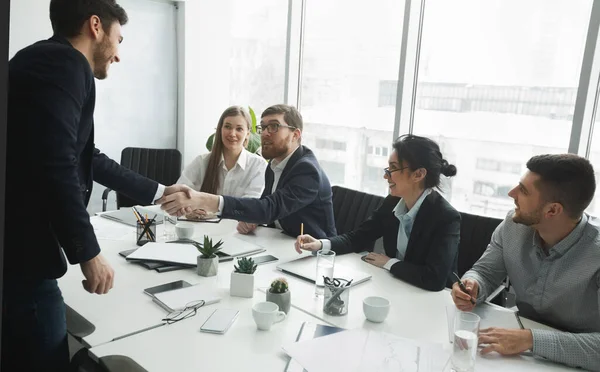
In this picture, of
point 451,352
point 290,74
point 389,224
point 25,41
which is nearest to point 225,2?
point 290,74

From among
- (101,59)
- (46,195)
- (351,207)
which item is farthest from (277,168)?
(46,195)

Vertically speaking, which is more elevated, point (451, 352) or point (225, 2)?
point (225, 2)

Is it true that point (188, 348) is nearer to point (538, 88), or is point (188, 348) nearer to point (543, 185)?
point (543, 185)

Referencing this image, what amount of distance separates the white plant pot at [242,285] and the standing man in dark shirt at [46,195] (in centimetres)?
43

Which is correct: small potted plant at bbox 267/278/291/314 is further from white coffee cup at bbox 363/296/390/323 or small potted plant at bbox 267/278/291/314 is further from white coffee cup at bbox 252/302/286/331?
white coffee cup at bbox 363/296/390/323

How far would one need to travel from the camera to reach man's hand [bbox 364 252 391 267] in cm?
206

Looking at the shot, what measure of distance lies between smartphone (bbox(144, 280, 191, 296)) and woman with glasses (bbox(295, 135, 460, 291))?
0.59 meters

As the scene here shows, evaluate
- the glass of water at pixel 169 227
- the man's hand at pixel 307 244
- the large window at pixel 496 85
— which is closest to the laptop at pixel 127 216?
the glass of water at pixel 169 227

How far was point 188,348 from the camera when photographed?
1.30 m

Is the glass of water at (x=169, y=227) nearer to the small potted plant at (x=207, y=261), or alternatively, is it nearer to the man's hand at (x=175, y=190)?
the man's hand at (x=175, y=190)

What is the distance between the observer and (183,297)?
5.29 feet

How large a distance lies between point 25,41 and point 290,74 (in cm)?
229

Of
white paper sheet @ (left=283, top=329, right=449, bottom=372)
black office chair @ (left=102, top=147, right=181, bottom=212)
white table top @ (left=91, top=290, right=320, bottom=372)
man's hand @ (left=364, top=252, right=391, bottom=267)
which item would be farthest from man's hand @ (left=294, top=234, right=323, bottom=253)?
black office chair @ (left=102, top=147, right=181, bottom=212)

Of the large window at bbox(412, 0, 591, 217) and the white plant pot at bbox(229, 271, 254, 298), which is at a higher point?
the large window at bbox(412, 0, 591, 217)
